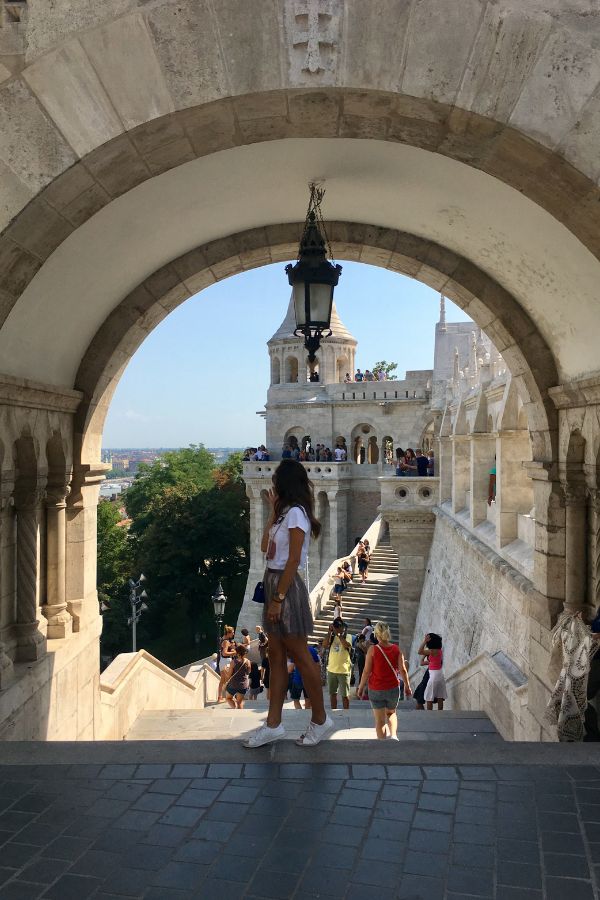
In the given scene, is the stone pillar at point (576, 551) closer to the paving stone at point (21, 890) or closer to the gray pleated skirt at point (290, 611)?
the gray pleated skirt at point (290, 611)

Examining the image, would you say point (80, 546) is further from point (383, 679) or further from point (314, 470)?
point (314, 470)

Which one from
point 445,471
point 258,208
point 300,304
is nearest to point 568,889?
point 300,304

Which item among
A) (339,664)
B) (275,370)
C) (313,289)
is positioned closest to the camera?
(313,289)

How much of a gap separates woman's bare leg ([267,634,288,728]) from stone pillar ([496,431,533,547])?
6.75 meters

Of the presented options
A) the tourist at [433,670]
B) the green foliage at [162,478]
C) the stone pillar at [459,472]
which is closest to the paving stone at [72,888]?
the tourist at [433,670]

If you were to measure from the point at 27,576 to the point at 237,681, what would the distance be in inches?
200

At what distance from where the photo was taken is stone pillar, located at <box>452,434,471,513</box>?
15367 mm

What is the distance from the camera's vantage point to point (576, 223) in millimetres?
3768

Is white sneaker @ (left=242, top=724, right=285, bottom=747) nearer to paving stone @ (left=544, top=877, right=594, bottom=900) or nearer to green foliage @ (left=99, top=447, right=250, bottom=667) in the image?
paving stone @ (left=544, top=877, right=594, bottom=900)

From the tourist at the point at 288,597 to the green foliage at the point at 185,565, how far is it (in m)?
31.7

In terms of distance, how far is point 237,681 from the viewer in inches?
394

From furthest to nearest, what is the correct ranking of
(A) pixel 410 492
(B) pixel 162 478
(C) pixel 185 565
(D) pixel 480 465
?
1. (B) pixel 162 478
2. (C) pixel 185 565
3. (A) pixel 410 492
4. (D) pixel 480 465

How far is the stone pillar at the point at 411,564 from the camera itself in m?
18.6

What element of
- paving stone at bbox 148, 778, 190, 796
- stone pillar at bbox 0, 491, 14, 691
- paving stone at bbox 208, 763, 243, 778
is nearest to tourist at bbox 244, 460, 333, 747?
paving stone at bbox 208, 763, 243, 778
